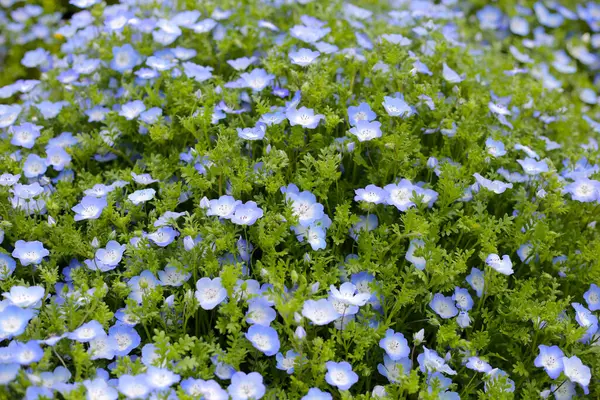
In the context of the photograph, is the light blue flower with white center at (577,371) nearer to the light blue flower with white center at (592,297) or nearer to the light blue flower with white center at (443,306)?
the light blue flower with white center at (592,297)

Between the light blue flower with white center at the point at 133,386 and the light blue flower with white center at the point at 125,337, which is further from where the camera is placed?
the light blue flower with white center at the point at 125,337

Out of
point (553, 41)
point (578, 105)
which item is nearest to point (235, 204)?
point (578, 105)

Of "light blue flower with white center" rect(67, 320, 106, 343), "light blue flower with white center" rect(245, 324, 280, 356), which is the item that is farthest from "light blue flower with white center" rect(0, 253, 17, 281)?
"light blue flower with white center" rect(245, 324, 280, 356)

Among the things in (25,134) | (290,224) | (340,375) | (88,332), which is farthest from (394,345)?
(25,134)

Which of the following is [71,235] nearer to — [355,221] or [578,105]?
[355,221]

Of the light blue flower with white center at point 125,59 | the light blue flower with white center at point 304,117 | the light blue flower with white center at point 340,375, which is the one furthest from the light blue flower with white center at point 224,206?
the light blue flower with white center at point 125,59

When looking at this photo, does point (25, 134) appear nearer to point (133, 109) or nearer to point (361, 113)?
point (133, 109)
